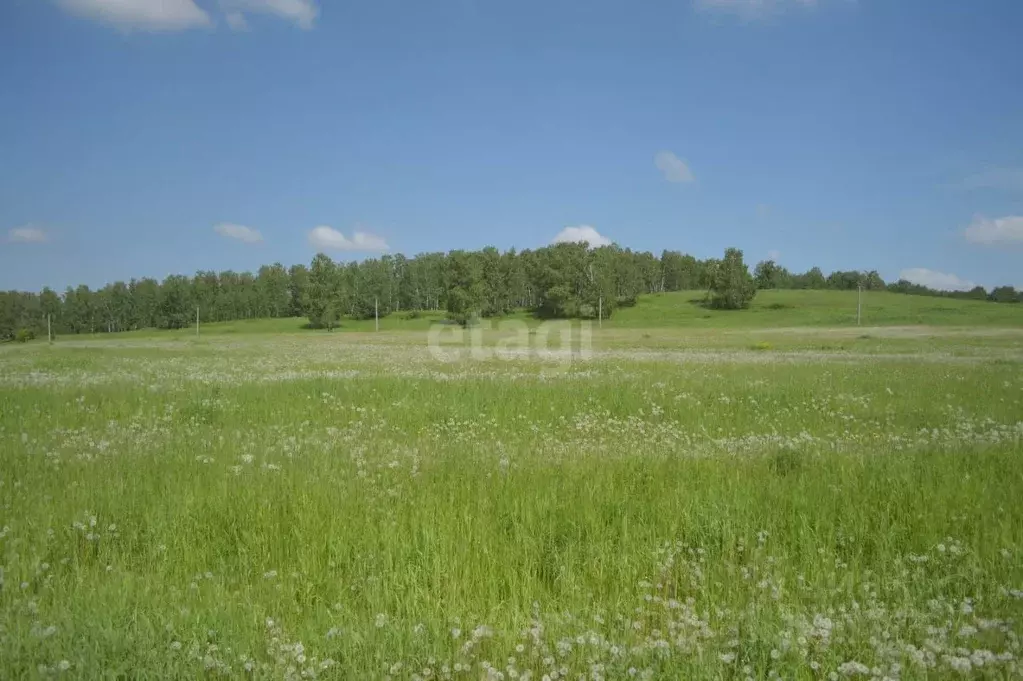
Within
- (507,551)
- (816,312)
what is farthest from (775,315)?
(507,551)

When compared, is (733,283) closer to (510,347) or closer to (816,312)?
(816,312)

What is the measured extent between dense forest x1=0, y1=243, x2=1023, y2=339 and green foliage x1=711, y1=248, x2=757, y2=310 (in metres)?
0.23

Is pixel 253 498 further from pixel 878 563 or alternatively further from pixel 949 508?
pixel 949 508

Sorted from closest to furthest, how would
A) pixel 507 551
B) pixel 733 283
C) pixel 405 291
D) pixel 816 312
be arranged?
pixel 507 551 → pixel 816 312 → pixel 733 283 → pixel 405 291

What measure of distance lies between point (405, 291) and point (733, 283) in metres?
89.4

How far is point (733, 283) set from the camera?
127188mm

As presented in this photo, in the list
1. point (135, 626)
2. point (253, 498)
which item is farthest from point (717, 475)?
point (135, 626)

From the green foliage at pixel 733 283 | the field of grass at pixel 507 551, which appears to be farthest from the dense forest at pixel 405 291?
the field of grass at pixel 507 551

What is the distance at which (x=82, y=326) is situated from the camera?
152m

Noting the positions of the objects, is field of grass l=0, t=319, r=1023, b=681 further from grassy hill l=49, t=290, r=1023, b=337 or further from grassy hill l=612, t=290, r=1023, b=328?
grassy hill l=612, t=290, r=1023, b=328

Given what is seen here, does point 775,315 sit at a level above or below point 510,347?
above

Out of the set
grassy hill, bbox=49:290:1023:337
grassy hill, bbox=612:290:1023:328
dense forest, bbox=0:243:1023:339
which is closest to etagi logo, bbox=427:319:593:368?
dense forest, bbox=0:243:1023:339

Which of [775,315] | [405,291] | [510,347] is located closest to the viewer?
[510,347]

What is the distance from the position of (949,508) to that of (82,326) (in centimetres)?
18790
